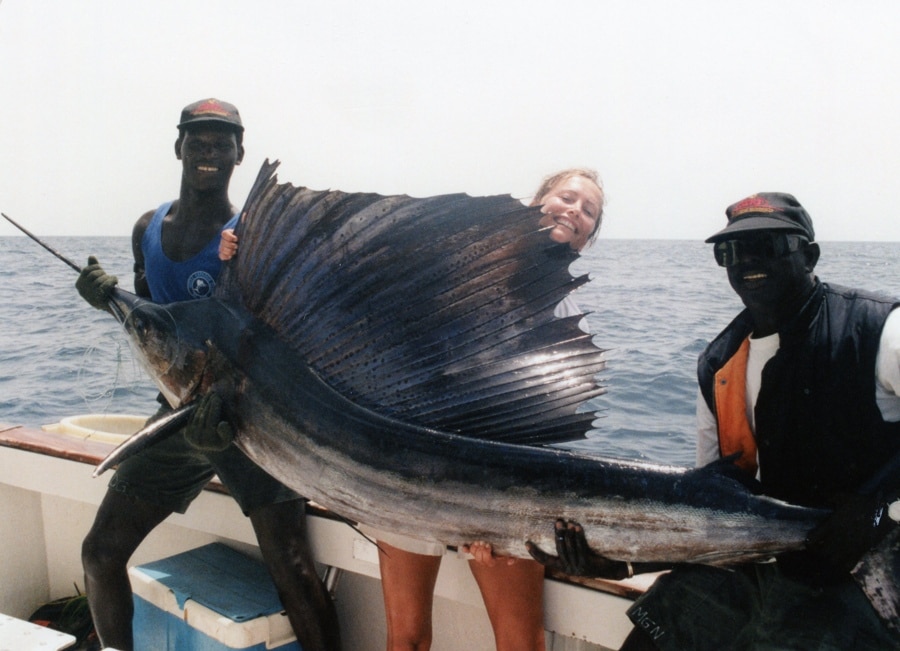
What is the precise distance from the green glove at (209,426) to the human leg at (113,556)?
0.89m

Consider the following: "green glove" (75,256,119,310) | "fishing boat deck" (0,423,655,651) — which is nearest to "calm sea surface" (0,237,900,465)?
"green glove" (75,256,119,310)

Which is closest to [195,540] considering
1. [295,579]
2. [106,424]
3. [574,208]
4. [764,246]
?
[295,579]

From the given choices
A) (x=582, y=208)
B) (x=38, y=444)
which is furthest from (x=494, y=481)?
(x=38, y=444)

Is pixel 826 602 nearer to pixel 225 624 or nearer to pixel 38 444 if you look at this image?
pixel 225 624

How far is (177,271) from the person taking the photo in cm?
240

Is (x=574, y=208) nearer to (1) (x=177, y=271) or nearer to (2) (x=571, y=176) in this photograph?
(2) (x=571, y=176)

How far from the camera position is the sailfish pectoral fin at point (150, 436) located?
5.48 ft

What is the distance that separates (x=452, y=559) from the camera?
94.9 inches

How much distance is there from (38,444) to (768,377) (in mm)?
2724

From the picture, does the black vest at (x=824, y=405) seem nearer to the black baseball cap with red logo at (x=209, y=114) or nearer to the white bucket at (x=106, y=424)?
the black baseball cap with red logo at (x=209, y=114)

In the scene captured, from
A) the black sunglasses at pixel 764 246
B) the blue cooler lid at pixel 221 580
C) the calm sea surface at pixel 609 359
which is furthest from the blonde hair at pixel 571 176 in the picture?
the blue cooler lid at pixel 221 580

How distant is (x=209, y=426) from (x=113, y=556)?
1.04 metres

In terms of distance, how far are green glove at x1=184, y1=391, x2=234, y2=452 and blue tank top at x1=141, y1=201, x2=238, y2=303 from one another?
2.16ft

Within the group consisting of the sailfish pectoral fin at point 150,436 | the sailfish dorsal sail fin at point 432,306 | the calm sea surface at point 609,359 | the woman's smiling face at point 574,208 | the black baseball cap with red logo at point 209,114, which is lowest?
the calm sea surface at point 609,359
